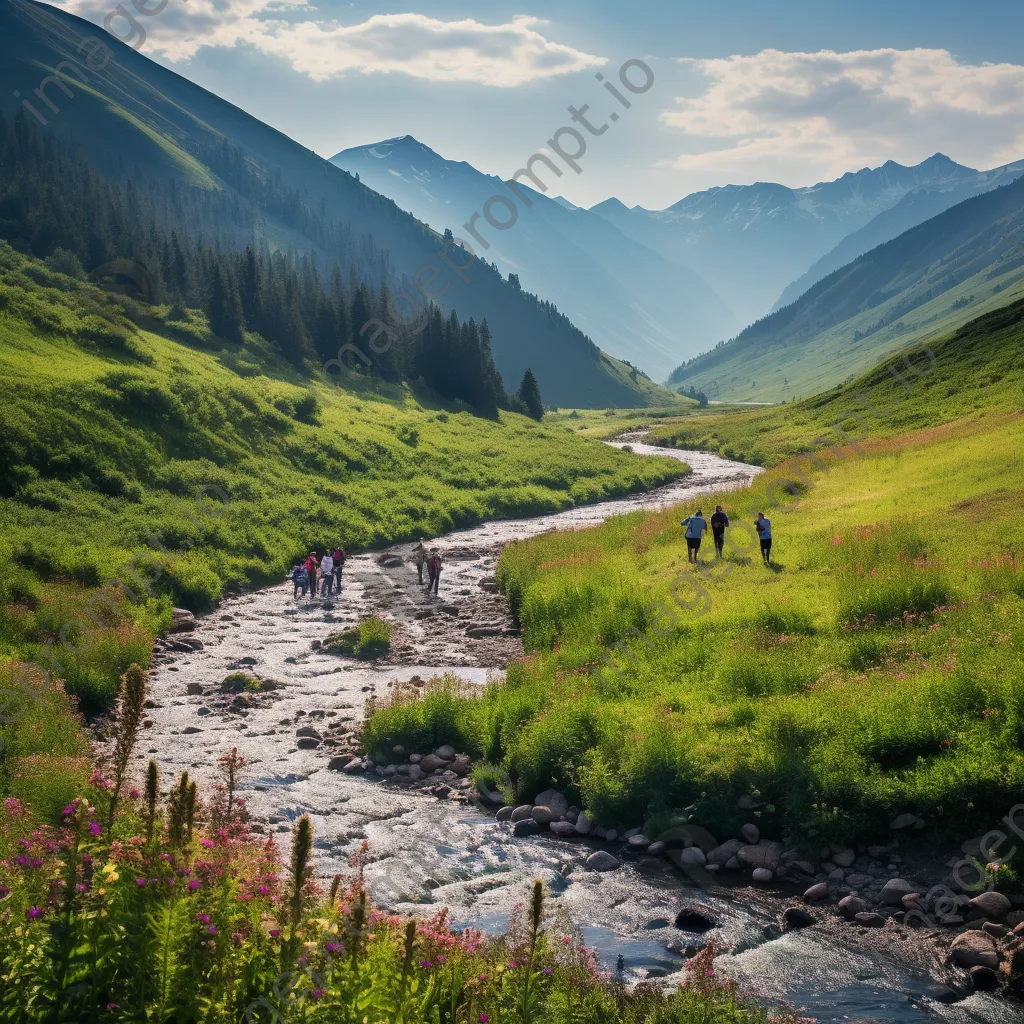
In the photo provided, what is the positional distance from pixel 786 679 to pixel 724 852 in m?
5.55

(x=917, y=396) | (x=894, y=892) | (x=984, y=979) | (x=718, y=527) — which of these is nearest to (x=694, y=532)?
(x=718, y=527)

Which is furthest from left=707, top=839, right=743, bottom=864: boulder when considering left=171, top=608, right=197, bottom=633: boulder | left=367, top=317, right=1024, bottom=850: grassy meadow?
left=171, top=608, right=197, bottom=633: boulder

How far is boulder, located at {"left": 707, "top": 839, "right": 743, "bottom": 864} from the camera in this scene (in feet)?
52.3

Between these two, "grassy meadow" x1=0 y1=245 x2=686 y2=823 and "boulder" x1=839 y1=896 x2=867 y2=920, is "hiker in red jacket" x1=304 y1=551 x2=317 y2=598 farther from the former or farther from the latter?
"boulder" x1=839 y1=896 x2=867 y2=920

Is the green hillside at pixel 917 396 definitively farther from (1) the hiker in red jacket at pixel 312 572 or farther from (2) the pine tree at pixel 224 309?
(2) the pine tree at pixel 224 309

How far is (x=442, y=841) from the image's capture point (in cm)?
1692

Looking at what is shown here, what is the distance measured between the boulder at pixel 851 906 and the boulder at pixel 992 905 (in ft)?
5.36

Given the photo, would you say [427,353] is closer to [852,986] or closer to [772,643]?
[772,643]

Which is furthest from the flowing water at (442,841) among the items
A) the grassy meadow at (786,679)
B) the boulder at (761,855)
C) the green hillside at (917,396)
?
the green hillside at (917,396)

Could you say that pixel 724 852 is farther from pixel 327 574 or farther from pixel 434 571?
pixel 327 574

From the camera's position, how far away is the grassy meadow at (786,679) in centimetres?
1625

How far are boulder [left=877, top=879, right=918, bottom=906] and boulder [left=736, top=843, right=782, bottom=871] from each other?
6.22 feet

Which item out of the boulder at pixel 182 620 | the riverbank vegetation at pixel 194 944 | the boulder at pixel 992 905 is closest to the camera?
the riverbank vegetation at pixel 194 944

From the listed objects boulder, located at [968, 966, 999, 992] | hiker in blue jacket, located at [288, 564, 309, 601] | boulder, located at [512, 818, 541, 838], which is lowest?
boulder, located at [968, 966, 999, 992]
